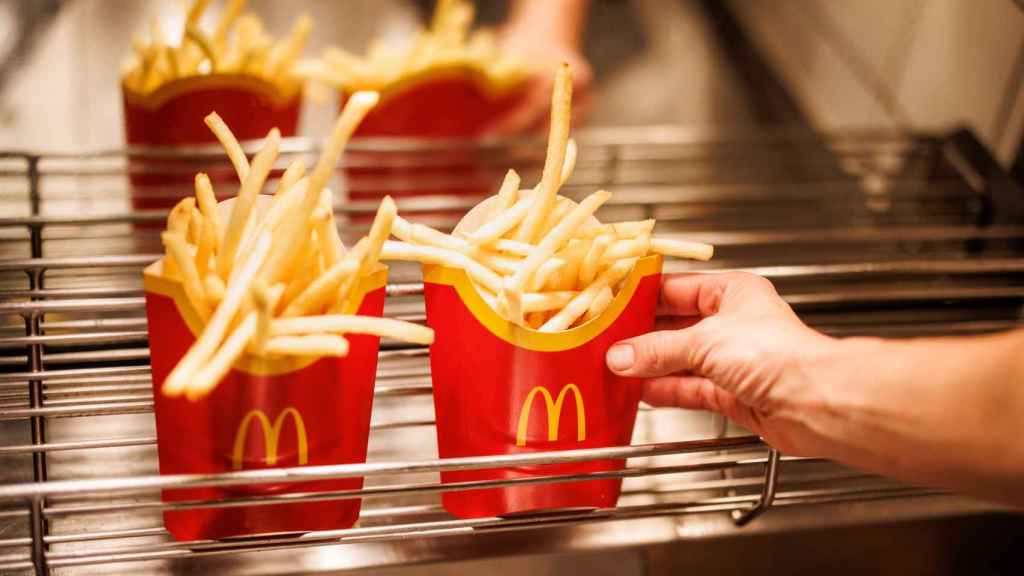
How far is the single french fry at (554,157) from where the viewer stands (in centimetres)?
82

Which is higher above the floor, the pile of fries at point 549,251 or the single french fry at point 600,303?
the pile of fries at point 549,251

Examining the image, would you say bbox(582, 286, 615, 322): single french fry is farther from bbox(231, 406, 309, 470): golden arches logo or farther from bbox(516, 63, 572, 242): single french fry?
bbox(231, 406, 309, 470): golden arches logo

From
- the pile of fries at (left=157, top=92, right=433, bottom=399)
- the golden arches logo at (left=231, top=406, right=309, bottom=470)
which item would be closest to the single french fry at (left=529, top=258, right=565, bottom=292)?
the pile of fries at (left=157, top=92, right=433, bottom=399)

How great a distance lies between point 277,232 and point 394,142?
0.72m

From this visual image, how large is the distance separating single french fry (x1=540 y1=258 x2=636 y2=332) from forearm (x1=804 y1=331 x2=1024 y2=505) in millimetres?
175

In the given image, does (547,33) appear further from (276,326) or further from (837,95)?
(276,326)

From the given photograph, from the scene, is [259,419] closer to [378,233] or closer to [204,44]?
[378,233]

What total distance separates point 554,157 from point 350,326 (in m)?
0.23

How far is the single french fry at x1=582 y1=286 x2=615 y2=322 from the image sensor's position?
0.83 metres

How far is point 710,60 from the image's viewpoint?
195 cm

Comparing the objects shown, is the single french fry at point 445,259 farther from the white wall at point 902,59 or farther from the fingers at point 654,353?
the white wall at point 902,59

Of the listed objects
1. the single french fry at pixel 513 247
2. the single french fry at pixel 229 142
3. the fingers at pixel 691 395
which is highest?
the single french fry at pixel 229 142

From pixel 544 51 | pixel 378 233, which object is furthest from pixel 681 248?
pixel 544 51

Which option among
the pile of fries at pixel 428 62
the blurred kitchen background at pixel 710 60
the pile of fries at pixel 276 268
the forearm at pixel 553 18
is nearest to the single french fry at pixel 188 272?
the pile of fries at pixel 276 268
